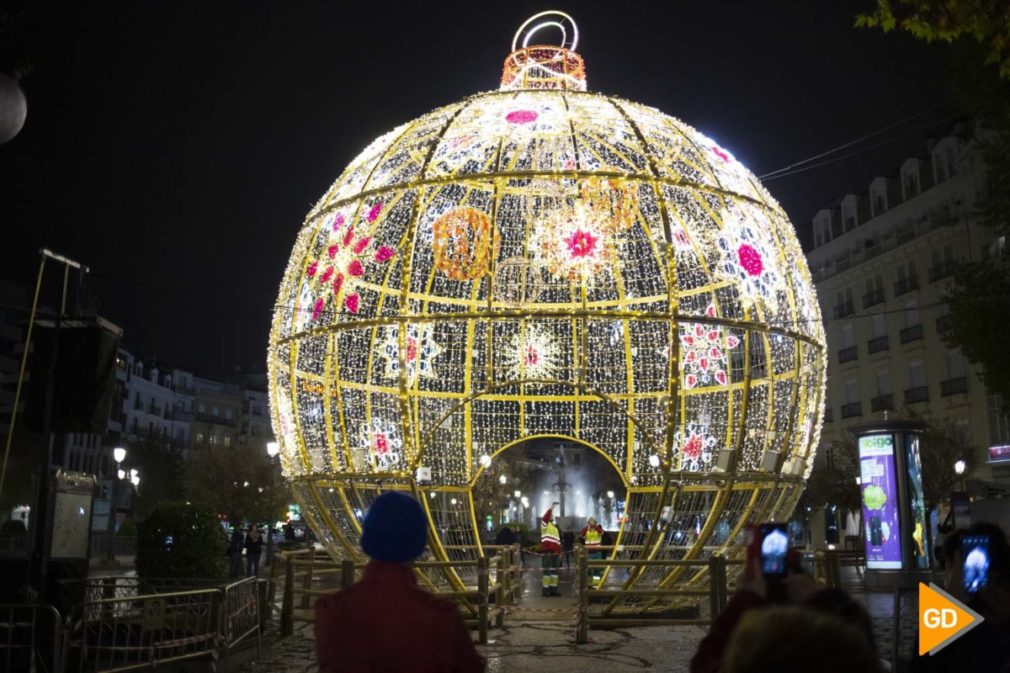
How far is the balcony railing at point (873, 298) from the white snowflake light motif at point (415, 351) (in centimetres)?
3231

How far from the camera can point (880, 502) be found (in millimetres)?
16875

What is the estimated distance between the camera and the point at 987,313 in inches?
565

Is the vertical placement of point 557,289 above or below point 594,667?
above

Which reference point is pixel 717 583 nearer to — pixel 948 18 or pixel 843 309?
pixel 948 18

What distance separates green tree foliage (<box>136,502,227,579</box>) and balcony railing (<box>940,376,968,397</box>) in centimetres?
3043

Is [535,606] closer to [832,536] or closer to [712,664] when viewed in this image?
[712,664]

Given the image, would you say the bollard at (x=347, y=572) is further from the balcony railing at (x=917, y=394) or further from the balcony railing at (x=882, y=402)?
the balcony railing at (x=882, y=402)

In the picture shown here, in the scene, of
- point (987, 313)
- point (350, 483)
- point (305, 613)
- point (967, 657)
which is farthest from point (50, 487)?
point (987, 313)

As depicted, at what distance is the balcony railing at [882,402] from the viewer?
38.9 m

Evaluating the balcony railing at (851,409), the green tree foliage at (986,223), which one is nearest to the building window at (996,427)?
the balcony railing at (851,409)

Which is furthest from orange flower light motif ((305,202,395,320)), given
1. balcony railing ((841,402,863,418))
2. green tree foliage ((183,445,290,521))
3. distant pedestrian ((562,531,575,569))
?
balcony railing ((841,402,863,418))

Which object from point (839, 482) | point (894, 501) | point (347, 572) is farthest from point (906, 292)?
point (347, 572)

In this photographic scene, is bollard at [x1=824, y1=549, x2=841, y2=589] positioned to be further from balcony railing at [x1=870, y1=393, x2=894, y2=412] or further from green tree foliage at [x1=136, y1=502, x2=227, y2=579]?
balcony railing at [x1=870, y1=393, x2=894, y2=412]

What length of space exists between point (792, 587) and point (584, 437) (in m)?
10.4
